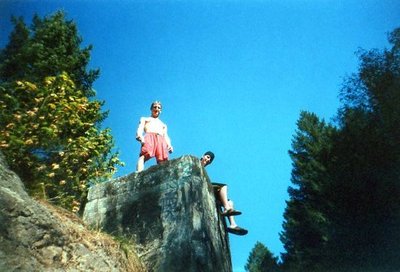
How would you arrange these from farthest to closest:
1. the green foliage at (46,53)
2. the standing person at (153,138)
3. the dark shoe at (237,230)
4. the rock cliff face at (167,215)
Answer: the green foliage at (46,53), the standing person at (153,138), the dark shoe at (237,230), the rock cliff face at (167,215)

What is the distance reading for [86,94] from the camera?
14461 millimetres

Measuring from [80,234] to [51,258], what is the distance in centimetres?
61

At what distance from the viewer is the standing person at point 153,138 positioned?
6465 mm

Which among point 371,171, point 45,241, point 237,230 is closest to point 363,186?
point 371,171

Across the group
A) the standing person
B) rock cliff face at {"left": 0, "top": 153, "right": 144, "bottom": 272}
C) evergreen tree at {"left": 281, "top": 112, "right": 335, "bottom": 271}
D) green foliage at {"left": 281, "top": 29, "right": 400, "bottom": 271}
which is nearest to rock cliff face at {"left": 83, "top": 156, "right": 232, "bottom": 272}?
rock cliff face at {"left": 0, "top": 153, "right": 144, "bottom": 272}

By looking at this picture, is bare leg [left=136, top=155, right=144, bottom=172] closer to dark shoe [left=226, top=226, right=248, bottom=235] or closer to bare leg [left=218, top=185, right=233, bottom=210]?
bare leg [left=218, top=185, right=233, bottom=210]

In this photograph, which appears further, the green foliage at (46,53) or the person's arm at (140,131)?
the green foliage at (46,53)

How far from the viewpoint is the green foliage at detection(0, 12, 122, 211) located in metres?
7.57

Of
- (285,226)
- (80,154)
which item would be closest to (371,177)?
(285,226)

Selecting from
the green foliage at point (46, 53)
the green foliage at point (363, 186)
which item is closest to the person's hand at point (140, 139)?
the green foliage at point (46, 53)

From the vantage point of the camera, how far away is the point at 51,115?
7871 millimetres

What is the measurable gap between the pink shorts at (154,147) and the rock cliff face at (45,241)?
2138mm

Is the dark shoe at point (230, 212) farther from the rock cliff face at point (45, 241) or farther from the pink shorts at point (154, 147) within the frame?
the rock cliff face at point (45, 241)

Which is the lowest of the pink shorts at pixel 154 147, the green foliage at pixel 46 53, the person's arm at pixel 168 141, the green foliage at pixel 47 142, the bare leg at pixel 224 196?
the bare leg at pixel 224 196
